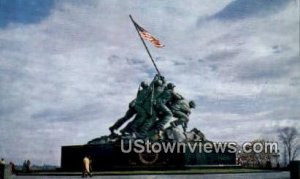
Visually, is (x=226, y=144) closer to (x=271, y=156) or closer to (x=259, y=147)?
(x=259, y=147)

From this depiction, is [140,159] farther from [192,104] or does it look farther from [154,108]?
[192,104]

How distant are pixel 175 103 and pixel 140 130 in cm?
244

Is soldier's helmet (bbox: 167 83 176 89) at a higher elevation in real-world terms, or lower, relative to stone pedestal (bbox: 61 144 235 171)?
higher

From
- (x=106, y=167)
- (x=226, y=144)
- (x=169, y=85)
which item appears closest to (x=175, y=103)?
(x=169, y=85)

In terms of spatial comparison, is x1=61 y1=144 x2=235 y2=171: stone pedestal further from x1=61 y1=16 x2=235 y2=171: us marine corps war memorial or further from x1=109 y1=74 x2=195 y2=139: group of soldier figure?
x1=109 y1=74 x2=195 y2=139: group of soldier figure

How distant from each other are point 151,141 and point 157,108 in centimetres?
258

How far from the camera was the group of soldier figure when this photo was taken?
2722 centimetres

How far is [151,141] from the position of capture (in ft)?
83.4

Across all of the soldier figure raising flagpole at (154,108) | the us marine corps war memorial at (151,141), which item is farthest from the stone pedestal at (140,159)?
the soldier figure raising flagpole at (154,108)

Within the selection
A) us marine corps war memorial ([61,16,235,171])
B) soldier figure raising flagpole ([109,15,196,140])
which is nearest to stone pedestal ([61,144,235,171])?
us marine corps war memorial ([61,16,235,171])

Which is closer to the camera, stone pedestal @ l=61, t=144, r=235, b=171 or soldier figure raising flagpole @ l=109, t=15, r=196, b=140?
stone pedestal @ l=61, t=144, r=235, b=171

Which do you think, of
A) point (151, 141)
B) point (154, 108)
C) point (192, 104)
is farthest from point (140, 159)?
point (192, 104)

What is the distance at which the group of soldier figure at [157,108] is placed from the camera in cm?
2722

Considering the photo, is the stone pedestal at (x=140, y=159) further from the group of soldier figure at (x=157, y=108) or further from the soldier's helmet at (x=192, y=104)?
the soldier's helmet at (x=192, y=104)
